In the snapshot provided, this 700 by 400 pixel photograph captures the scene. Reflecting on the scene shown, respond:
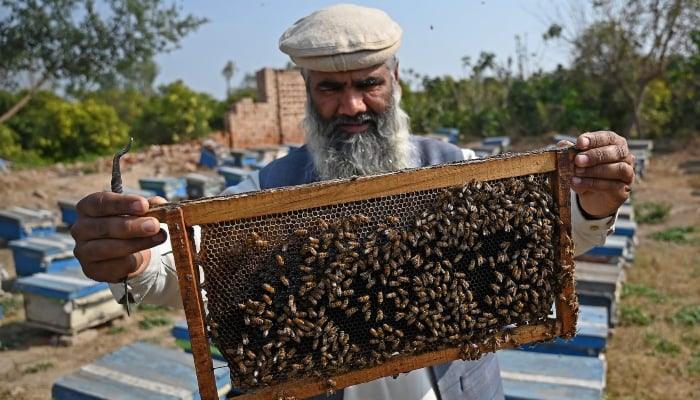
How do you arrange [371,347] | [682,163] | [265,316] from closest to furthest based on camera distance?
[265,316], [371,347], [682,163]

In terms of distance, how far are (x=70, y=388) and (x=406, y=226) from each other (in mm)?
3118

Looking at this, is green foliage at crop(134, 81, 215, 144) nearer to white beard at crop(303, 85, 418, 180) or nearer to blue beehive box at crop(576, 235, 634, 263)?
blue beehive box at crop(576, 235, 634, 263)

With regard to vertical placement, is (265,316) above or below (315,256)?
below

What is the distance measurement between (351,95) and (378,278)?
1.02 metres

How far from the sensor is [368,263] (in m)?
2.10

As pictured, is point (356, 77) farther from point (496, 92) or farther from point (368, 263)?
point (496, 92)

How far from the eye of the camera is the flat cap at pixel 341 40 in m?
2.61

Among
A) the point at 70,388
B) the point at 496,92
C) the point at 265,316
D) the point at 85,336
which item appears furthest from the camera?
the point at 496,92

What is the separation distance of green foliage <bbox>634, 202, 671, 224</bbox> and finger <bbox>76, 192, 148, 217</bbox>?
13.5 metres

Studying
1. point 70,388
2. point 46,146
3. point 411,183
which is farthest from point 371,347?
point 46,146

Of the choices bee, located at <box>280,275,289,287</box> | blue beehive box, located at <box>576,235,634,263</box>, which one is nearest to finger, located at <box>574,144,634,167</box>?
bee, located at <box>280,275,289,287</box>

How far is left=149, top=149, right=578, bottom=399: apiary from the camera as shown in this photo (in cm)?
199

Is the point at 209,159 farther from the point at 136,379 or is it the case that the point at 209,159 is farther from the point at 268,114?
the point at 136,379

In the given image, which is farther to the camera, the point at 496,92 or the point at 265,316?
the point at 496,92
